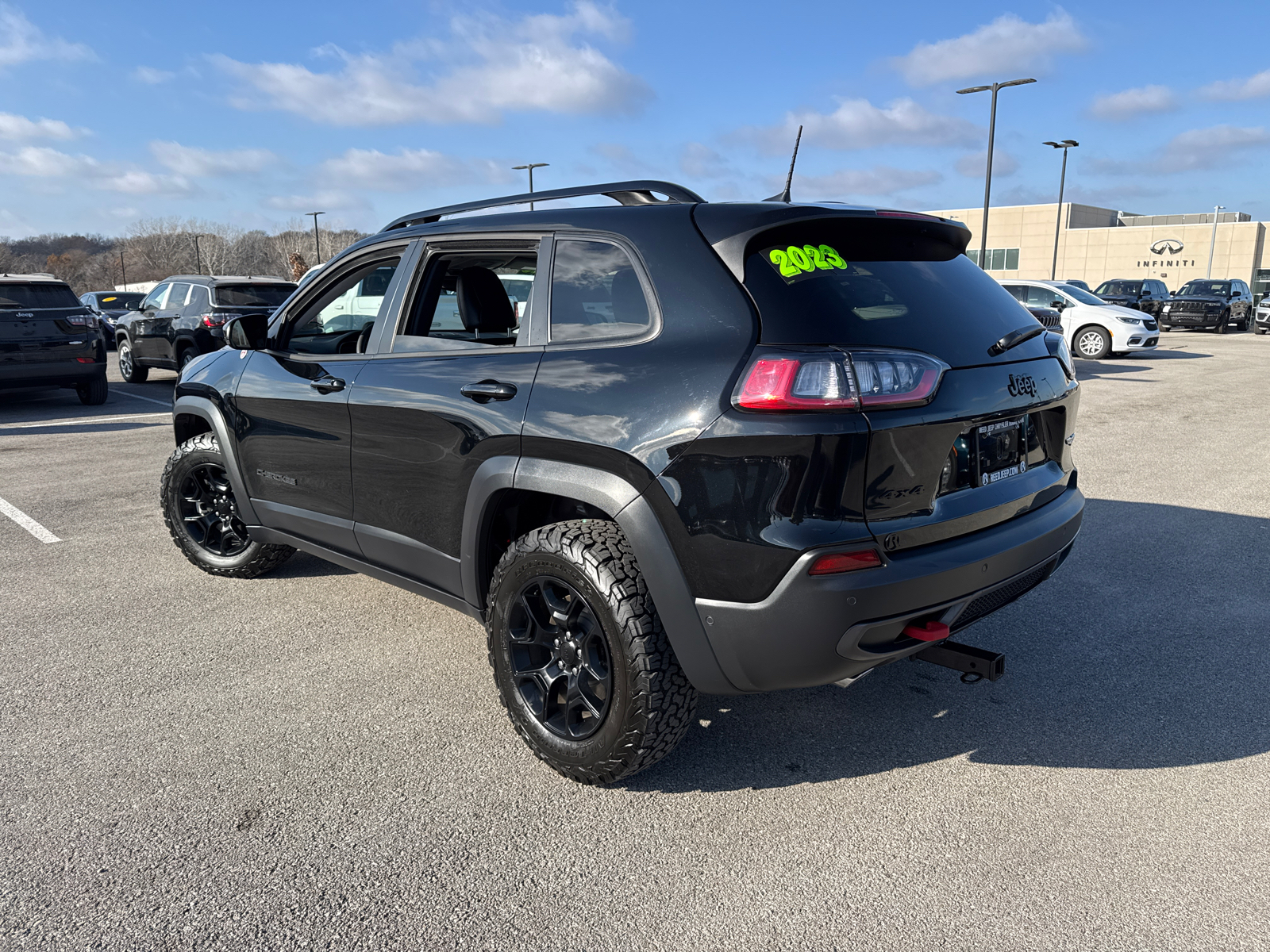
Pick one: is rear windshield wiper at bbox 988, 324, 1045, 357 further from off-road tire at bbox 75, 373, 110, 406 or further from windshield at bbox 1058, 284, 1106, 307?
windshield at bbox 1058, 284, 1106, 307

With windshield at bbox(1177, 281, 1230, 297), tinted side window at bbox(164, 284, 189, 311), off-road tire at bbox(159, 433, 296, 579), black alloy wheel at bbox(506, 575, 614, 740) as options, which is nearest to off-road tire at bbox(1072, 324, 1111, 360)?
windshield at bbox(1177, 281, 1230, 297)

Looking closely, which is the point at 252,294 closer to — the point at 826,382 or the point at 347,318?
the point at 347,318

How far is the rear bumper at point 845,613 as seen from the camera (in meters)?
2.37

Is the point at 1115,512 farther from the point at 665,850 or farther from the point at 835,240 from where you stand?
the point at 665,850

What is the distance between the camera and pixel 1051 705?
3.32m

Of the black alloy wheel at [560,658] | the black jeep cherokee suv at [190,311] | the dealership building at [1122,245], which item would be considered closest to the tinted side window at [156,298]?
the black jeep cherokee suv at [190,311]

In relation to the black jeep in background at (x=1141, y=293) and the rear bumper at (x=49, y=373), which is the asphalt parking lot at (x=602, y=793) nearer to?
the rear bumper at (x=49, y=373)

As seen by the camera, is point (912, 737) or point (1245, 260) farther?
point (1245, 260)

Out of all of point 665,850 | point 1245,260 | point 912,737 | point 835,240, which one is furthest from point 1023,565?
point 1245,260

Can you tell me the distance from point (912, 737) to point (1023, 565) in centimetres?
74

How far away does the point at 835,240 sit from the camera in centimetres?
274

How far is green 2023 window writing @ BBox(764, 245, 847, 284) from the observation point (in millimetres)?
2590

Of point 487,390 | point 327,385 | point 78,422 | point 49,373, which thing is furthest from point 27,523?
point 49,373

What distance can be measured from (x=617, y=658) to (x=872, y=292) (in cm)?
131
